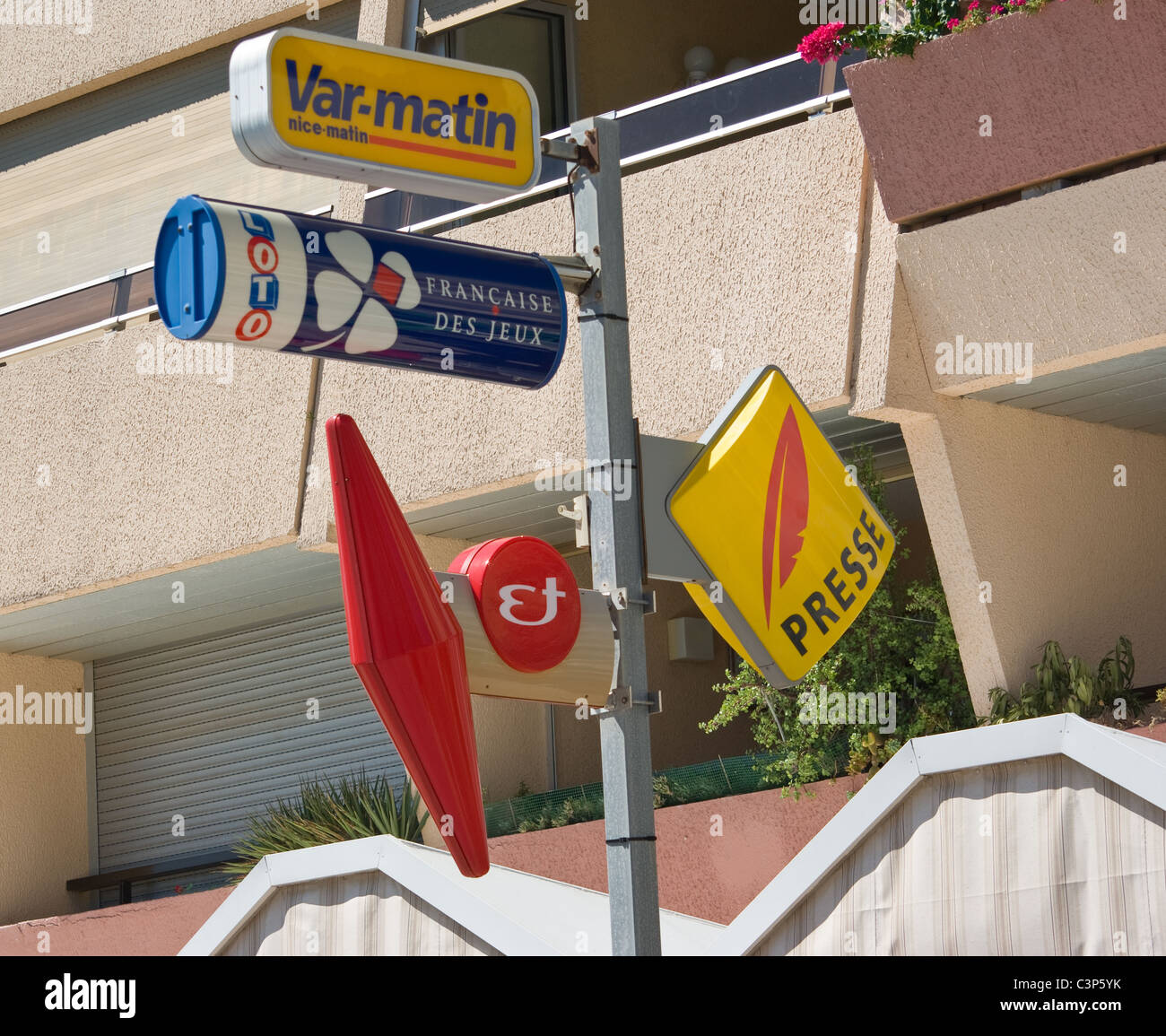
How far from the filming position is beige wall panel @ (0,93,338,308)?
13867 millimetres

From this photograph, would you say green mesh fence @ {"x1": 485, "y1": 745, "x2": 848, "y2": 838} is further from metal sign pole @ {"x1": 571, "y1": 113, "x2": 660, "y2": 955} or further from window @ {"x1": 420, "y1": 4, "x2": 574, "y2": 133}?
metal sign pole @ {"x1": 571, "y1": 113, "x2": 660, "y2": 955}

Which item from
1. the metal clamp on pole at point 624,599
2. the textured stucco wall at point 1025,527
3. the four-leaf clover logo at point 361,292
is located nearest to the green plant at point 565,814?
the textured stucco wall at point 1025,527

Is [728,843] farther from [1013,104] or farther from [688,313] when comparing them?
[1013,104]

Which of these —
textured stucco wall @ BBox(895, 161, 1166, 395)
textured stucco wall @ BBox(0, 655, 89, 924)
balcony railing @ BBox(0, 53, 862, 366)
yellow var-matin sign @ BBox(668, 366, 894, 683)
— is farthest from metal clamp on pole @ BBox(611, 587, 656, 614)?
textured stucco wall @ BBox(0, 655, 89, 924)

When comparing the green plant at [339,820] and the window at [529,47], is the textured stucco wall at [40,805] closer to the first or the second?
the green plant at [339,820]

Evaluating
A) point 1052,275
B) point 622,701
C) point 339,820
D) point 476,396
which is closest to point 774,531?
point 622,701

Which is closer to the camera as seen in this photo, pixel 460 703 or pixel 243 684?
pixel 460 703

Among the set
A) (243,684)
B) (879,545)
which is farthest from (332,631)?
(879,545)

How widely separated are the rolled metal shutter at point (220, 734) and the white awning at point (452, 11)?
4.51 m

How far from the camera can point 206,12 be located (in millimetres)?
14133

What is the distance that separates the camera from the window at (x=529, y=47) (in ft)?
41.5

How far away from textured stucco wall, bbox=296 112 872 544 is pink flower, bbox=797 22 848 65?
1.11 ft
